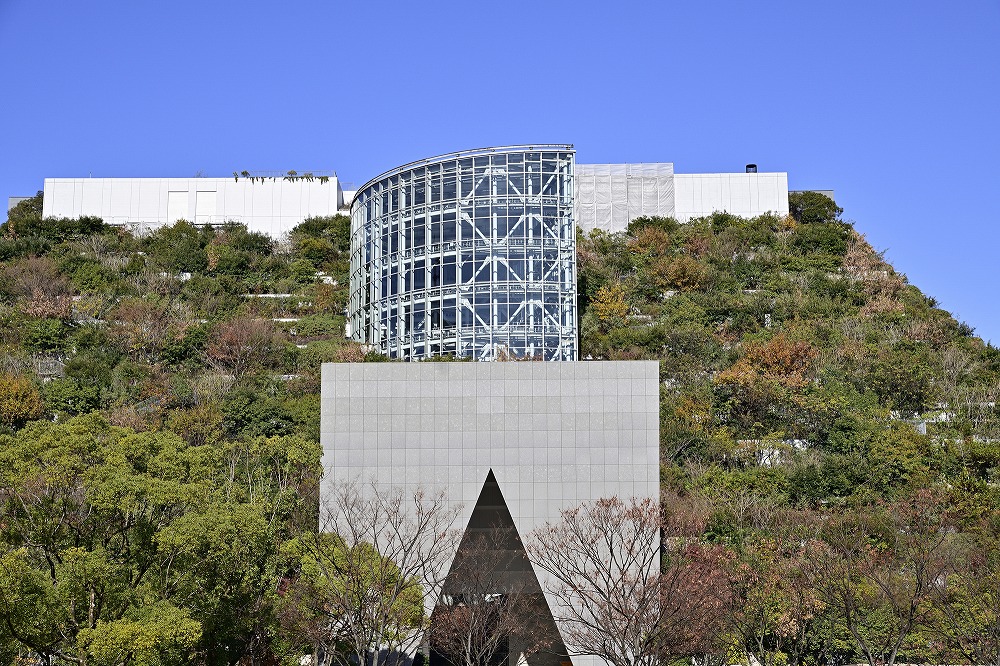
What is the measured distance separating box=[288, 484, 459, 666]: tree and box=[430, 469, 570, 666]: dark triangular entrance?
727 mm

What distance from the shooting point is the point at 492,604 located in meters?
28.8

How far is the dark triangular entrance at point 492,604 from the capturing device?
27.8m

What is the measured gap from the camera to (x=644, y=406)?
101ft

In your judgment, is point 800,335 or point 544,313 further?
point 800,335

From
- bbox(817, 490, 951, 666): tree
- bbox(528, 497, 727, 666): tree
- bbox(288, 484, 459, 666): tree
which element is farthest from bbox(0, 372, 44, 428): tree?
bbox(817, 490, 951, 666): tree

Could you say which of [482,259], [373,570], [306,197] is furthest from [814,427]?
[306,197]

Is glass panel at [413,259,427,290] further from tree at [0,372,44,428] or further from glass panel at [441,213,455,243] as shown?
tree at [0,372,44,428]

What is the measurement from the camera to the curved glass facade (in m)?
40.3

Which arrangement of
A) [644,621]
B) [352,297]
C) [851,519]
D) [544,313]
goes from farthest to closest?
[352,297]
[544,313]
[851,519]
[644,621]

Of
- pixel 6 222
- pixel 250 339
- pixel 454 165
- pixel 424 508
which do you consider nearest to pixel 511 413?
pixel 424 508

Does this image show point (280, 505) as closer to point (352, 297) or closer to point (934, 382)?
point (352, 297)

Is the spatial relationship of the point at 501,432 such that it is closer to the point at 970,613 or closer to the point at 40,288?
the point at 970,613

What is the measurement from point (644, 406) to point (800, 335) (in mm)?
17855

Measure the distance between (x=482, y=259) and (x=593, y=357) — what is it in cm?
659
